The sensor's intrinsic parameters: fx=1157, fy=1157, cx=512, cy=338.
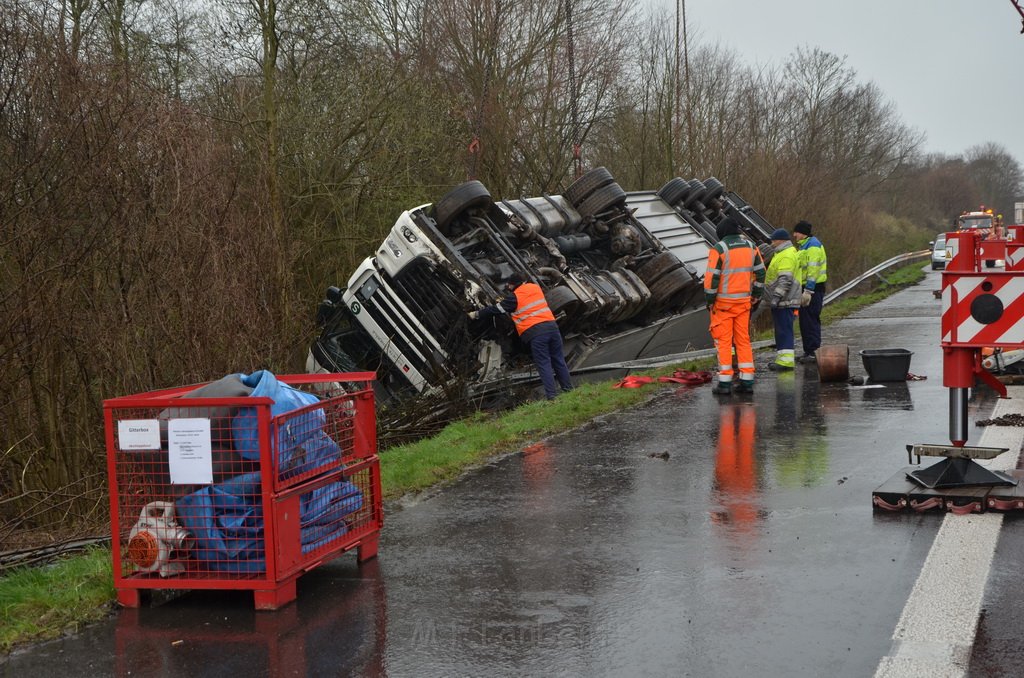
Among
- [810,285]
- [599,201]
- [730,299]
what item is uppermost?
[599,201]

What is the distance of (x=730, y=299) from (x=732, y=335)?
37cm

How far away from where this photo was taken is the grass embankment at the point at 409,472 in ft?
16.8

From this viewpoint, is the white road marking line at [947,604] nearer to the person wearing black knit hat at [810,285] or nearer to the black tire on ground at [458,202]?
the person wearing black knit hat at [810,285]

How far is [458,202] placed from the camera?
45.0 ft

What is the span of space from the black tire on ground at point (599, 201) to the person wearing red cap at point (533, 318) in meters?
4.10

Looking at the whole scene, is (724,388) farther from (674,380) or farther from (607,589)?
(607,589)

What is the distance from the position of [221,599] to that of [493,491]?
2.38 m

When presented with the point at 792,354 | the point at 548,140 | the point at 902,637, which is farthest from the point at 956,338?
the point at 548,140

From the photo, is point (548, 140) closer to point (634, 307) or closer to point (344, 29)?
point (344, 29)

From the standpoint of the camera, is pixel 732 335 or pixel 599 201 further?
pixel 599 201

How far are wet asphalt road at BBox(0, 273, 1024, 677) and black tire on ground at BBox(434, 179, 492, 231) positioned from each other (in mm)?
5838

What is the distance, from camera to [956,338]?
6438 mm

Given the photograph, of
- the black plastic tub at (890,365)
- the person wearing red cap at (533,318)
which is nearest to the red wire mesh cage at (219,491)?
the person wearing red cap at (533,318)

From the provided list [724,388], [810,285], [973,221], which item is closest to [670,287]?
[810,285]
